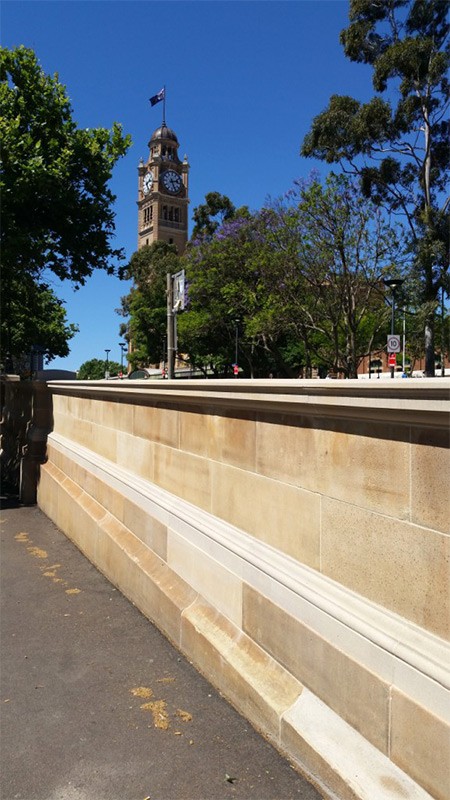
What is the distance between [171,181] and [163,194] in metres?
4.75

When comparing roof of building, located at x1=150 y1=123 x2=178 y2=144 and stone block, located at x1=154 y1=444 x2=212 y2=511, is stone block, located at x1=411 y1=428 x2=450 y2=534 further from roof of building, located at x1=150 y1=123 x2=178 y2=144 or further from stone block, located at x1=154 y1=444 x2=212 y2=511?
roof of building, located at x1=150 y1=123 x2=178 y2=144

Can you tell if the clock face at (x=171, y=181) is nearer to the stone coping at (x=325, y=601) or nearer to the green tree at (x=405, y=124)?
the green tree at (x=405, y=124)

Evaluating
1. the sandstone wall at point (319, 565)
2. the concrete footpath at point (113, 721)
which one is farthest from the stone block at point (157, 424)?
the concrete footpath at point (113, 721)

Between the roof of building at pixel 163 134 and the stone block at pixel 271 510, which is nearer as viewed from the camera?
the stone block at pixel 271 510

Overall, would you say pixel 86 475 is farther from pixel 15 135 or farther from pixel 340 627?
pixel 15 135

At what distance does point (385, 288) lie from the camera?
81.3 feet

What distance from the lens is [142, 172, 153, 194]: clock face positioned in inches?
4291

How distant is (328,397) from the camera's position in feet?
7.36

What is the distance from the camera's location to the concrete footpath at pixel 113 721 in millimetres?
2252

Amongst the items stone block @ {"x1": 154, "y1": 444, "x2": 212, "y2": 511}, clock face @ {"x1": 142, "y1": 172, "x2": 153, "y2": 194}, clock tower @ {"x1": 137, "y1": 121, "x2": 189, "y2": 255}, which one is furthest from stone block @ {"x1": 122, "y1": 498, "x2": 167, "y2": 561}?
clock face @ {"x1": 142, "y1": 172, "x2": 153, "y2": 194}

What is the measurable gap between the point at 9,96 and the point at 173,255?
43698 mm

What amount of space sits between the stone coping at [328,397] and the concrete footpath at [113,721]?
147 centimetres

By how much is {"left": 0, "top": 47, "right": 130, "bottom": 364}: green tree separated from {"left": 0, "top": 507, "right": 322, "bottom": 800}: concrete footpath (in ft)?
21.1

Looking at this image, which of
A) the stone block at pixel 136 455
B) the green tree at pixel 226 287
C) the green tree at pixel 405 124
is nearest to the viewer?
the stone block at pixel 136 455
